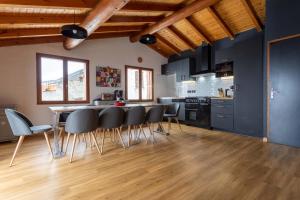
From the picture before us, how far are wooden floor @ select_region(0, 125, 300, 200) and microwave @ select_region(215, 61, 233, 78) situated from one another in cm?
224

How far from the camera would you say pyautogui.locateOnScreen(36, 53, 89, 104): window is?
14.9 feet

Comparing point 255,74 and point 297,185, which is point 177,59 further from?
point 297,185

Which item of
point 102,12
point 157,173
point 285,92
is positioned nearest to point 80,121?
point 157,173

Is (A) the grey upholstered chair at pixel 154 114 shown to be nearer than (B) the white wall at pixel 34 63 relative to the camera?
Yes

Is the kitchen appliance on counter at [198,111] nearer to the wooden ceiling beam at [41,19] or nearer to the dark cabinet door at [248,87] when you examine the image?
the dark cabinet door at [248,87]

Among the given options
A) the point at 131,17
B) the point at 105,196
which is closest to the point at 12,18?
the point at 131,17

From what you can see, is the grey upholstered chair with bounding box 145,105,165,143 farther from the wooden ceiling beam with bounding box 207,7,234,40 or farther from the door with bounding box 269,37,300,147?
the wooden ceiling beam with bounding box 207,7,234,40

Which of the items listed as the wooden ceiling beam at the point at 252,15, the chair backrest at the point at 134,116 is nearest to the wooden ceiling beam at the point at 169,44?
the wooden ceiling beam at the point at 252,15

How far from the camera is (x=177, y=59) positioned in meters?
7.04

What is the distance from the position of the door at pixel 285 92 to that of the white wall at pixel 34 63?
435 centimetres

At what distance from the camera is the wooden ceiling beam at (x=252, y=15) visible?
392cm

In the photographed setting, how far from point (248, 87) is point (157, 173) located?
3319 millimetres

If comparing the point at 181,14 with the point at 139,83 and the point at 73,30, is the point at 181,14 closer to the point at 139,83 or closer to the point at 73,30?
the point at 73,30

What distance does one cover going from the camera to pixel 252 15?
4074mm
